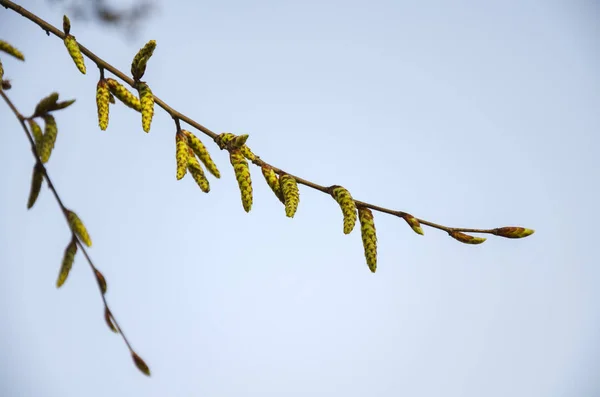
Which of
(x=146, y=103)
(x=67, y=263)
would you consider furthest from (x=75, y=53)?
(x=67, y=263)

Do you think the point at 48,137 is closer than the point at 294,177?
Yes

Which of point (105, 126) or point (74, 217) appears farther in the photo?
point (105, 126)

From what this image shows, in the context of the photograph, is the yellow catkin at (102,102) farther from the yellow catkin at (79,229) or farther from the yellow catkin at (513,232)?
the yellow catkin at (513,232)

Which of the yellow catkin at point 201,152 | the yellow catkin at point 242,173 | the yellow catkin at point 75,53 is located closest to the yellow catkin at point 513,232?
the yellow catkin at point 242,173

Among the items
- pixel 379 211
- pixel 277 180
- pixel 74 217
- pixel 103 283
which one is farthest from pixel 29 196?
pixel 379 211

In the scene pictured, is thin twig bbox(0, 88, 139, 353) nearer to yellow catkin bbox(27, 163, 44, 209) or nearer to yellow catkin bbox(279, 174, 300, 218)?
yellow catkin bbox(27, 163, 44, 209)

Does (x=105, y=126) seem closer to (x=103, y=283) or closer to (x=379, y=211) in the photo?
(x=103, y=283)

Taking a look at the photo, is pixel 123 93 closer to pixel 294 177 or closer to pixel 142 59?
pixel 142 59
